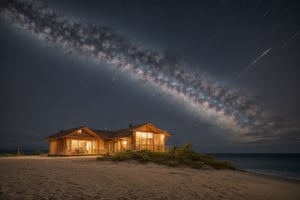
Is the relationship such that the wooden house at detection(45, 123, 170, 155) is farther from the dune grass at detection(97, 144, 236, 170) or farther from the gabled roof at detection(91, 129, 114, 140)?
the dune grass at detection(97, 144, 236, 170)

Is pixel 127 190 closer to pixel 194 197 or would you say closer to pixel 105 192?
pixel 105 192

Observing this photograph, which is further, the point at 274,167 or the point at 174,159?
the point at 274,167

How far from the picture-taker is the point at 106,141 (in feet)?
114

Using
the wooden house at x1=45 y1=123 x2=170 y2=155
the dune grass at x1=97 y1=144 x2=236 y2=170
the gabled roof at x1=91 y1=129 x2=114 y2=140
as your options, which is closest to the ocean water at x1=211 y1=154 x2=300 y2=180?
the dune grass at x1=97 y1=144 x2=236 y2=170

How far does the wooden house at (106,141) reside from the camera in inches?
1191

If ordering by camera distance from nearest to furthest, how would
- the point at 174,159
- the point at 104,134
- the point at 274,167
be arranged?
the point at 174,159 → the point at 104,134 → the point at 274,167

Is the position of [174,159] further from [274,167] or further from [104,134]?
[274,167]

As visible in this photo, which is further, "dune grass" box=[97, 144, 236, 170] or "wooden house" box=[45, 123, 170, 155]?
"wooden house" box=[45, 123, 170, 155]

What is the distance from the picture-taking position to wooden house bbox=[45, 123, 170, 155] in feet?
99.2

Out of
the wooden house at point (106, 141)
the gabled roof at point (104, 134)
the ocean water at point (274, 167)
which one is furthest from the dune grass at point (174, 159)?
the ocean water at point (274, 167)

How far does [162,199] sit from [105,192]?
6.59 ft

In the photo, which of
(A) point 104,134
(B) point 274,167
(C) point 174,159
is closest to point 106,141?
(A) point 104,134

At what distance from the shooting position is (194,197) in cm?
795

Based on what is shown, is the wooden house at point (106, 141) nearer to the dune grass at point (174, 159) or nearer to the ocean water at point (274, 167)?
the dune grass at point (174, 159)
